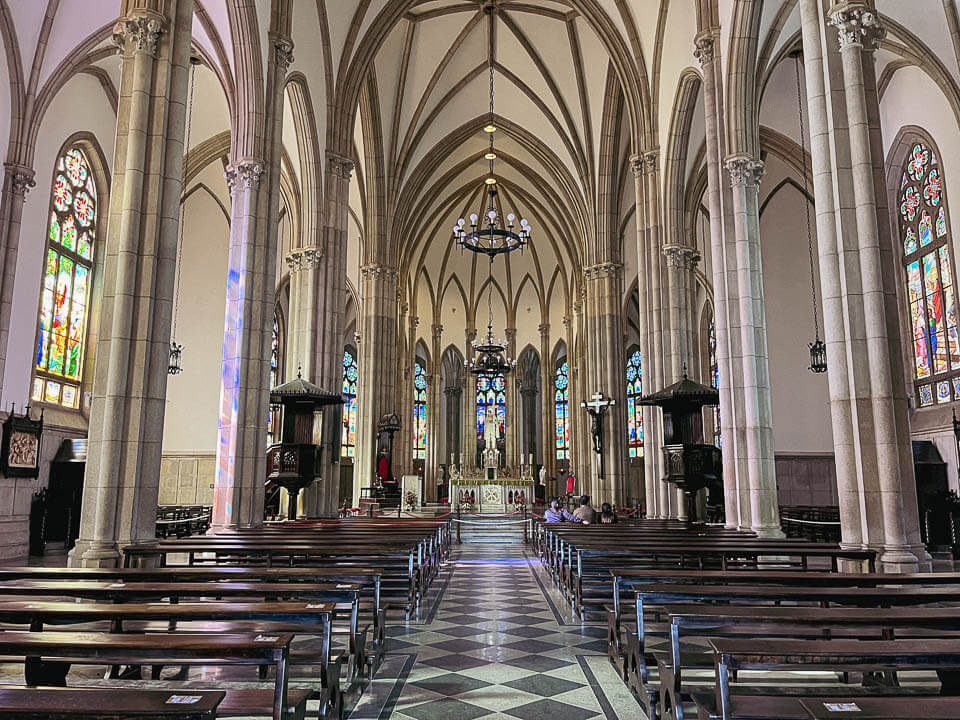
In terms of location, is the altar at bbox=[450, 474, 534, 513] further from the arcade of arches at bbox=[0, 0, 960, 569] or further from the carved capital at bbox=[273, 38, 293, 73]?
the carved capital at bbox=[273, 38, 293, 73]

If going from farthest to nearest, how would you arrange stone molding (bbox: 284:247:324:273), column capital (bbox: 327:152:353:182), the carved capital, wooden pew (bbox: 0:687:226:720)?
1. column capital (bbox: 327:152:353:182)
2. stone molding (bbox: 284:247:324:273)
3. the carved capital
4. wooden pew (bbox: 0:687:226:720)

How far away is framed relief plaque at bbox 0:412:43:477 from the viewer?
1473 centimetres

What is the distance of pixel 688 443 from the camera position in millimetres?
14555

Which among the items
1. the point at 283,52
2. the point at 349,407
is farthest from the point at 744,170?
the point at 349,407

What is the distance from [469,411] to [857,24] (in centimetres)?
3240

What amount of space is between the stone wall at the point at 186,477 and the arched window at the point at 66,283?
7104 millimetres

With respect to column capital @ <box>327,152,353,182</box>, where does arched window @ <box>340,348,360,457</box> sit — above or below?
below

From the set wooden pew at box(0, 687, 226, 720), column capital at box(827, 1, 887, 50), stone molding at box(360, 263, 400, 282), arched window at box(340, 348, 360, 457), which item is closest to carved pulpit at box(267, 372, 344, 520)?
stone molding at box(360, 263, 400, 282)

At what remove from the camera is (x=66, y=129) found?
687 inches

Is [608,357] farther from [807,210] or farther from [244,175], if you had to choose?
[244,175]

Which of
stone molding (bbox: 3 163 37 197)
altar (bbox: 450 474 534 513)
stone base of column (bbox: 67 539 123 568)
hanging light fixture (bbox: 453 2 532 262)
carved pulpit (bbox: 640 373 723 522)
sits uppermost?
hanging light fixture (bbox: 453 2 532 262)

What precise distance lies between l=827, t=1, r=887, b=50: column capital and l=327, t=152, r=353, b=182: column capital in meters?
12.5

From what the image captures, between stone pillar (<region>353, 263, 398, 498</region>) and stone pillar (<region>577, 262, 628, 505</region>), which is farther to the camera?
stone pillar (<region>353, 263, 398, 498</region>)

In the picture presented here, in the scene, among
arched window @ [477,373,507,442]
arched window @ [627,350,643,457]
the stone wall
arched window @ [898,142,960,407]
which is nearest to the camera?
arched window @ [898,142,960,407]
